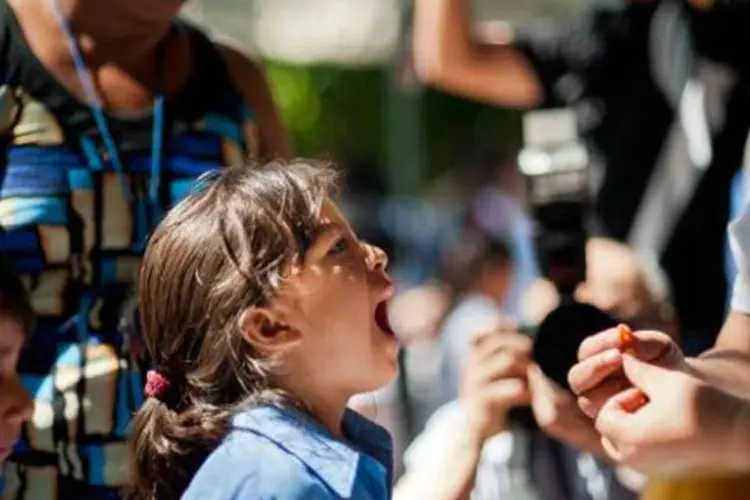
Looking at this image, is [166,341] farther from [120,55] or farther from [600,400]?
[120,55]

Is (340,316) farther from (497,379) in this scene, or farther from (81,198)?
(81,198)

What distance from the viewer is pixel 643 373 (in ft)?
6.61

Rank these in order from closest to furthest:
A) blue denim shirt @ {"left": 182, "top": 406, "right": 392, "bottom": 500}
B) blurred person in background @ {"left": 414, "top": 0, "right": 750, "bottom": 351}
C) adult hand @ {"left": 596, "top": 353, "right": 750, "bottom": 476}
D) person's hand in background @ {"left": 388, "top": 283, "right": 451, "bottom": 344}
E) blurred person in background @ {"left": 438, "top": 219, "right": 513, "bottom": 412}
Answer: adult hand @ {"left": 596, "top": 353, "right": 750, "bottom": 476}, blue denim shirt @ {"left": 182, "top": 406, "right": 392, "bottom": 500}, blurred person in background @ {"left": 414, "top": 0, "right": 750, "bottom": 351}, blurred person in background @ {"left": 438, "top": 219, "right": 513, "bottom": 412}, person's hand in background @ {"left": 388, "top": 283, "right": 451, "bottom": 344}

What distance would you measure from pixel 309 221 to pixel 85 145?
1.97ft

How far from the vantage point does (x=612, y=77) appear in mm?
3412

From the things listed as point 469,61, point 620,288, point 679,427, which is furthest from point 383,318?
point 469,61

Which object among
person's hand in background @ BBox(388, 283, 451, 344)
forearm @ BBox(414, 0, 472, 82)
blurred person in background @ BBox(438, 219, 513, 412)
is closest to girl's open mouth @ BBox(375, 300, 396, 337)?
forearm @ BBox(414, 0, 472, 82)

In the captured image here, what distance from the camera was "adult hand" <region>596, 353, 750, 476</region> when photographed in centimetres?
190

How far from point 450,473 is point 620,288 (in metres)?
0.78

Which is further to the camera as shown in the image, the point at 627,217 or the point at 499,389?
the point at 627,217

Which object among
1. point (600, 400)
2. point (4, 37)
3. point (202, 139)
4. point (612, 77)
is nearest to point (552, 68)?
point (612, 77)

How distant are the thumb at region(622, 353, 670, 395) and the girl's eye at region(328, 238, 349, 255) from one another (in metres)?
0.36

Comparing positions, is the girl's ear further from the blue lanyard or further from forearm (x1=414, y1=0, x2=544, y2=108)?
forearm (x1=414, y1=0, x2=544, y2=108)

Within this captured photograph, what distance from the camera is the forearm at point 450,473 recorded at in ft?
7.98
